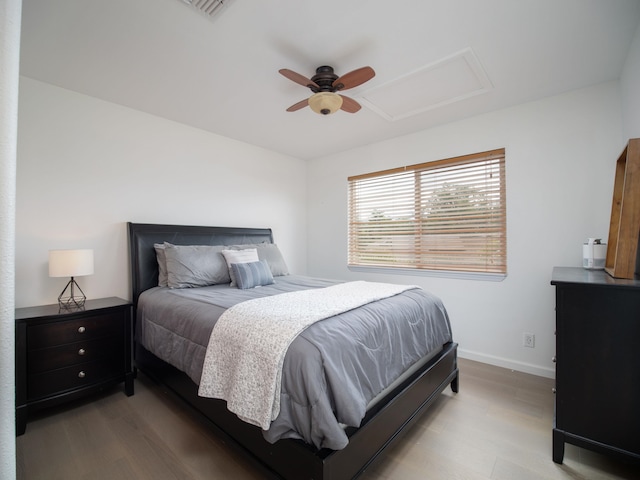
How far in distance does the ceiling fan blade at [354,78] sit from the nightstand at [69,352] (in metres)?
2.35

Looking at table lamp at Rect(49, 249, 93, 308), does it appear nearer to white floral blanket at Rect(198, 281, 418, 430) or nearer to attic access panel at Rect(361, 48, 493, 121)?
white floral blanket at Rect(198, 281, 418, 430)

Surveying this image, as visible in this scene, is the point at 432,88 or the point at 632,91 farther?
the point at 432,88

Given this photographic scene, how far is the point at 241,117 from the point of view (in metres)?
3.03

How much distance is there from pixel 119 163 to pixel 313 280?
2168 mm

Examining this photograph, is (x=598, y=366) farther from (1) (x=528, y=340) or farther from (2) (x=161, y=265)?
(2) (x=161, y=265)

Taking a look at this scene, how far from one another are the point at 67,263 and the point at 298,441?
208 centimetres

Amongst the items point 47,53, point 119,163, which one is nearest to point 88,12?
point 47,53

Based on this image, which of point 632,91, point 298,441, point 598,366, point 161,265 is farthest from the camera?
point 161,265

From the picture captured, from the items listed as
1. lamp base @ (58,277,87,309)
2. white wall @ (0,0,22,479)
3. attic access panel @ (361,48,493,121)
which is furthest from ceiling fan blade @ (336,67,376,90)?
lamp base @ (58,277,87,309)

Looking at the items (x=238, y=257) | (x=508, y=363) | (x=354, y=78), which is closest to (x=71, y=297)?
(x=238, y=257)

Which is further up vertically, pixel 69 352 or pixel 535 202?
pixel 535 202

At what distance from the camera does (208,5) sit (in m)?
1.62

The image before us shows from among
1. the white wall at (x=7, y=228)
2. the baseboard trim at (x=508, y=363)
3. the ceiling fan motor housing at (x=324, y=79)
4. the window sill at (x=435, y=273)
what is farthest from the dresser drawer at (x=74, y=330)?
the baseboard trim at (x=508, y=363)

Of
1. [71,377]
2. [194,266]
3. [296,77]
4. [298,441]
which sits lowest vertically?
[71,377]
